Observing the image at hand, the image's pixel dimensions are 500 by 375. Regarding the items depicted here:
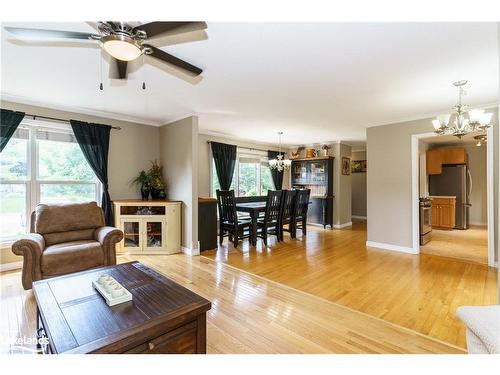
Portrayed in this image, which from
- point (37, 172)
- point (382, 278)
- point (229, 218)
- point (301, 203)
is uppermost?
point (37, 172)

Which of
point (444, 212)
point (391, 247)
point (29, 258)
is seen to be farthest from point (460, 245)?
point (29, 258)

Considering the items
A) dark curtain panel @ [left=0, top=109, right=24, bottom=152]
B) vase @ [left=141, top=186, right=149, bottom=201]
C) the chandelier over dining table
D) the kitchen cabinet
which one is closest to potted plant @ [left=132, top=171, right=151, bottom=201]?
vase @ [left=141, top=186, right=149, bottom=201]

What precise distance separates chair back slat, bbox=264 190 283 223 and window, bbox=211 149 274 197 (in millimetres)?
1642

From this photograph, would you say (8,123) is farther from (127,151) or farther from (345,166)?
(345,166)

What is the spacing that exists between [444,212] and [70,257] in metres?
7.90

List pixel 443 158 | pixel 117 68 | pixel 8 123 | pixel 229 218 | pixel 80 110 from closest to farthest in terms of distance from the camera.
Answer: pixel 117 68 → pixel 8 123 → pixel 80 110 → pixel 229 218 → pixel 443 158

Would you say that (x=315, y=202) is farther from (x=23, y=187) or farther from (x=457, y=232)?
(x=23, y=187)

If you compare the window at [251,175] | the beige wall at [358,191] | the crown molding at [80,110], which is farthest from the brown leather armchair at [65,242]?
the beige wall at [358,191]

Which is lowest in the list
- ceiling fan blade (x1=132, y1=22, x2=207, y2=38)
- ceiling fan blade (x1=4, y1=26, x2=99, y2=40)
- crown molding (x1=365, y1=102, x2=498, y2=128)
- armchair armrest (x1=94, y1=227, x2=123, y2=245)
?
armchair armrest (x1=94, y1=227, x2=123, y2=245)

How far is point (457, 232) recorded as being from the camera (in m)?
5.87

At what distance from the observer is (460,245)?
183 inches

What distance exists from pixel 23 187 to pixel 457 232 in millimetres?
8594

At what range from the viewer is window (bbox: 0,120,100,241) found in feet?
11.0

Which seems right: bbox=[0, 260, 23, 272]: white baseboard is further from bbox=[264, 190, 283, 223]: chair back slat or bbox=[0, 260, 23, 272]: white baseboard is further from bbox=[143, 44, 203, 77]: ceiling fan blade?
bbox=[264, 190, 283, 223]: chair back slat
